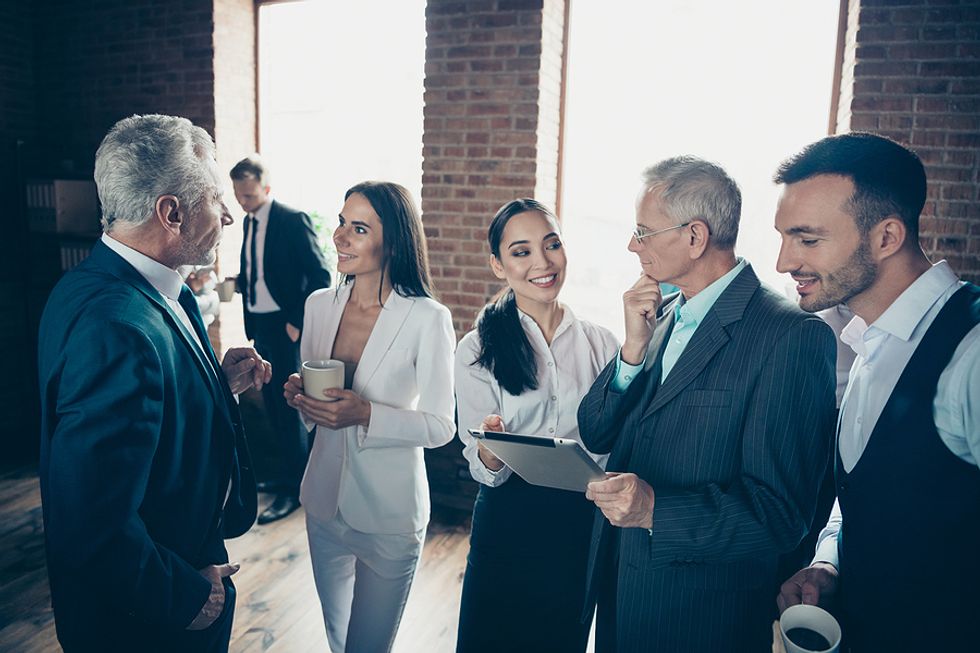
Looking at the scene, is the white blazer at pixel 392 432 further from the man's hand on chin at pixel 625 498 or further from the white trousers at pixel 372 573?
the man's hand on chin at pixel 625 498

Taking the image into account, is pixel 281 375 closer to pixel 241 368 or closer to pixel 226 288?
pixel 226 288

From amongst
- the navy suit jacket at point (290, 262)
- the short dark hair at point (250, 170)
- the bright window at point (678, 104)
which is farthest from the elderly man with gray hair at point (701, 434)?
the short dark hair at point (250, 170)

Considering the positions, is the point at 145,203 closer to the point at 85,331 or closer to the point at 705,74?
the point at 85,331

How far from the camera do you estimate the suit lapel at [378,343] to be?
2055mm

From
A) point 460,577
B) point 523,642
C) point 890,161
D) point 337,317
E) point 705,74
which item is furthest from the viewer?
point 705,74

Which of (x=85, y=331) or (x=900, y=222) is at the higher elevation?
(x=900, y=222)

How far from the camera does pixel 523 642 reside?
5.95 feet

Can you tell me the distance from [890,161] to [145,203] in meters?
1.56

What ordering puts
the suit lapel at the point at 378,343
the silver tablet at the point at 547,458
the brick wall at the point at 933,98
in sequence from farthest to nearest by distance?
the brick wall at the point at 933,98
the suit lapel at the point at 378,343
the silver tablet at the point at 547,458

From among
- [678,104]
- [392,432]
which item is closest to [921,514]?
[392,432]

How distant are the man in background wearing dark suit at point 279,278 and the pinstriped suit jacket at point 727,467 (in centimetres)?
302

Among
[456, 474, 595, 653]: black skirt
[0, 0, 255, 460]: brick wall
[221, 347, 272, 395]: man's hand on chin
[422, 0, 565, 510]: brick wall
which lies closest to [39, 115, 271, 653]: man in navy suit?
[221, 347, 272, 395]: man's hand on chin

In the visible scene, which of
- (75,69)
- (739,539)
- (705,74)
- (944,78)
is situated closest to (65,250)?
(75,69)

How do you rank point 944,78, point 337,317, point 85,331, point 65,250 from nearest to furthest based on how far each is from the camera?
point 85,331, point 337,317, point 944,78, point 65,250
